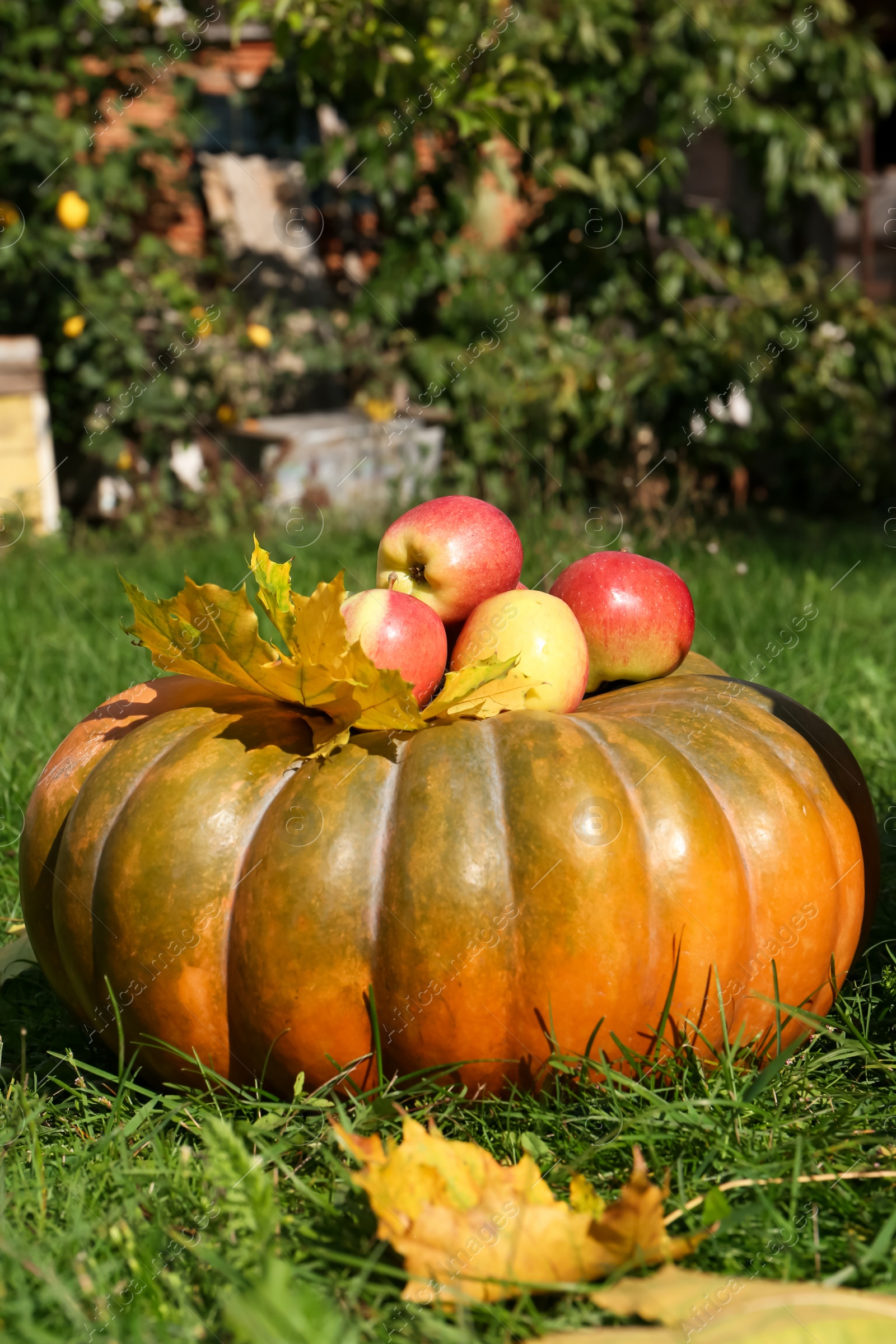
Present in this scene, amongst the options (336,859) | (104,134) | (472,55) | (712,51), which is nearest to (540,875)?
(336,859)

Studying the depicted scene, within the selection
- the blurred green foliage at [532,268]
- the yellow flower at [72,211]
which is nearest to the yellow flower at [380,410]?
Result: the blurred green foliage at [532,268]

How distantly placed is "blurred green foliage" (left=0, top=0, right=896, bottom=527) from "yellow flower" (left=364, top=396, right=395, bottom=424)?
0.55 feet

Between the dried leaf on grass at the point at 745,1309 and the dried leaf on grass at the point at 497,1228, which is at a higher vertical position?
the dried leaf on grass at the point at 497,1228

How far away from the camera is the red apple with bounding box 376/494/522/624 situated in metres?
1.74

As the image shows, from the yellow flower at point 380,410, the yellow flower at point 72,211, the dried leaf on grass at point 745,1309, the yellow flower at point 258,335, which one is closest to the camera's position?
the dried leaf on grass at point 745,1309

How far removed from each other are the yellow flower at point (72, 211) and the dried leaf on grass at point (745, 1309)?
535 centimetres

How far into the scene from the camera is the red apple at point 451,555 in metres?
1.74

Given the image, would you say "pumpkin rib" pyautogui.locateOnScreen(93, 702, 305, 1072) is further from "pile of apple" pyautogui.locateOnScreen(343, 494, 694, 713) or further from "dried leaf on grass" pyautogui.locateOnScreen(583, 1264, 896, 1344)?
"dried leaf on grass" pyautogui.locateOnScreen(583, 1264, 896, 1344)

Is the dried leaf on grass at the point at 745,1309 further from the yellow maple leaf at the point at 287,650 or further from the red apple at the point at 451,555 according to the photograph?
the red apple at the point at 451,555

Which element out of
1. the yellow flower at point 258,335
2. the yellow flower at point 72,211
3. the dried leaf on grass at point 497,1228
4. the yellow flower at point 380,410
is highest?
the yellow flower at point 72,211

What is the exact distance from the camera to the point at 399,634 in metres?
1.58

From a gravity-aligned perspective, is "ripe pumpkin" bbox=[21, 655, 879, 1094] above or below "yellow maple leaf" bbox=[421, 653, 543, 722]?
below

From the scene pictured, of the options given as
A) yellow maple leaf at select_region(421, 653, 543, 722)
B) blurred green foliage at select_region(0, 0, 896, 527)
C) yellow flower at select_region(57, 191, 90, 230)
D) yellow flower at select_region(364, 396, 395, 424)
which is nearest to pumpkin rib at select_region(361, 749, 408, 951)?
yellow maple leaf at select_region(421, 653, 543, 722)

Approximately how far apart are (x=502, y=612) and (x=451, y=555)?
138mm
